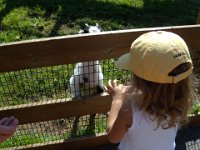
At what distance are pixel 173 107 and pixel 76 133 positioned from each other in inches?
67.7

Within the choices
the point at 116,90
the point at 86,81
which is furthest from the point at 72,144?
the point at 116,90

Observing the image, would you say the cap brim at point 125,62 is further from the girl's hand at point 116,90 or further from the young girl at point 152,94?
the girl's hand at point 116,90

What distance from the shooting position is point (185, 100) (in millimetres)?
1840

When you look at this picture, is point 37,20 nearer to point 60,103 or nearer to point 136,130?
point 60,103

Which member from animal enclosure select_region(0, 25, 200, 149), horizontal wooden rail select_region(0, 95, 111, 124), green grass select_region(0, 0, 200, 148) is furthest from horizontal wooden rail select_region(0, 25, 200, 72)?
green grass select_region(0, 0, 200, 148)

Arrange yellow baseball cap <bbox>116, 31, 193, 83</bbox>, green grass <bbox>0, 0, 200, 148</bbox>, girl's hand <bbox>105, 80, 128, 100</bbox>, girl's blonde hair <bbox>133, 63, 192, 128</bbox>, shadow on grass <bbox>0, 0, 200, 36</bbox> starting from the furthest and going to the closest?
shadow on grass <bbox>0, 0, 200, 36</bbox>
green grass <bbox>0, 0, 200, 148</bbox>
girl's hand <bbox>105, 80, 128, 100</bbox>
girl's blonde hair <bbox>133, 63, 192, 128</bbox>
yellow baseball cap <bbox>116, 31, 193, 83</bbox>

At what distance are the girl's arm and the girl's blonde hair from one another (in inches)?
3.6

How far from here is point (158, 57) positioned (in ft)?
5.52

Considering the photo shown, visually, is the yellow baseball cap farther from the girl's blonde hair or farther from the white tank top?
the white tank top

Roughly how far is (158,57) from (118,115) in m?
0.43

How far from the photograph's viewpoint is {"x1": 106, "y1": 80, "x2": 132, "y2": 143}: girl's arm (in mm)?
1920

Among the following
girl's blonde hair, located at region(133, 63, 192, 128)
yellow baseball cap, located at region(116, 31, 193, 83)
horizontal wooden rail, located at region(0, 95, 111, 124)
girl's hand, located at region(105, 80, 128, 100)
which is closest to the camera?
yellow baseball cap, located at region(116, 31, 193, 83)

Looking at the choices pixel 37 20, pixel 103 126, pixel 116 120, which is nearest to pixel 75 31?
pixel 37 20

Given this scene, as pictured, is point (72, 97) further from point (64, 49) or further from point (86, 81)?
point (64, 49)
